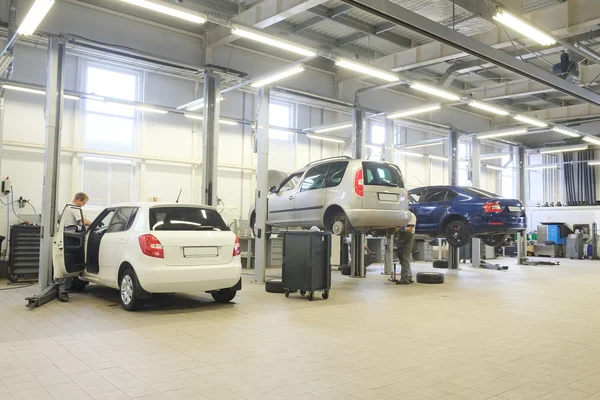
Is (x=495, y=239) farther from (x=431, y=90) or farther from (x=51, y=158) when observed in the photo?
(x=51, y=158)

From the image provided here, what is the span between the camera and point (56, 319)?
6000 millimetres

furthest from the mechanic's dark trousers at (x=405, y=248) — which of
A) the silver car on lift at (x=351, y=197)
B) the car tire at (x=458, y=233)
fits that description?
the car tire at (x=458, y=233)

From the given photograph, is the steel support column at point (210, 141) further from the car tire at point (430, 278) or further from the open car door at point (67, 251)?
the car tire at point (430, 278)

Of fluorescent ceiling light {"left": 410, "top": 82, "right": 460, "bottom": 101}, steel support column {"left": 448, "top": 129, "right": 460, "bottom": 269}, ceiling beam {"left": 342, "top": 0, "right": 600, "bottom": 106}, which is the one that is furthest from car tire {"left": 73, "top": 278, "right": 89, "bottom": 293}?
steel support column {"left": 448, "top": 129, "right": 460, "bottom": 269}

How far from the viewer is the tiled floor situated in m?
3.53

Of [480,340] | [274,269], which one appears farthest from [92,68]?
[480,340]

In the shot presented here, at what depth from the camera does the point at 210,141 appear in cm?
997

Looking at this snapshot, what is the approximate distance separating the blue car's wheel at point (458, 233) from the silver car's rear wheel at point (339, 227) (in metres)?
3.60

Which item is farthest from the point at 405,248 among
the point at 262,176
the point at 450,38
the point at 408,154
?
the point at 408,154

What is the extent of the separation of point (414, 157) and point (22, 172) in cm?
1508

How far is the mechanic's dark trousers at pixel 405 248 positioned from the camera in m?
9.87

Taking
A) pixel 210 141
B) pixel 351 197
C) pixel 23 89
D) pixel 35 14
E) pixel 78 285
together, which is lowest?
pixel 78 285

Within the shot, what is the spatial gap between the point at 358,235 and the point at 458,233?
2.42m

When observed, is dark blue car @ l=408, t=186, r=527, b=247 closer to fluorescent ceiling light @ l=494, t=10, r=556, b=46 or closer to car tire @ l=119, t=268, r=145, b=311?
fluorescent ceiling light @ l=494, t=10, r=556, b=46
